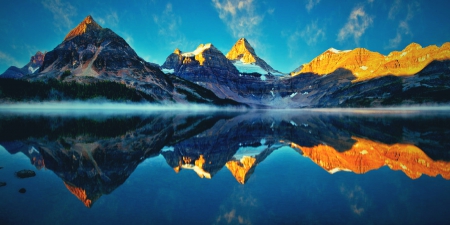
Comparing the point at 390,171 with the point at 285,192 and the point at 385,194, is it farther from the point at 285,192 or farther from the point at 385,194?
the point at 285,192

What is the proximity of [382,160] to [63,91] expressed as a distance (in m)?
187

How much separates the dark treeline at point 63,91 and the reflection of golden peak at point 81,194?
173920 millimetres

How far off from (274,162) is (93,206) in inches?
476

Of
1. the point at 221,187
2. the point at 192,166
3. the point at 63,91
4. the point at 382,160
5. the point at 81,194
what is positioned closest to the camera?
the point at 81,194

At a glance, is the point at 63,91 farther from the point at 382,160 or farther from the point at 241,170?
the point at 382,160

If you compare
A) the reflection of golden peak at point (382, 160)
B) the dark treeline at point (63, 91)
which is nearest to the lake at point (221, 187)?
the reflection of golden peak at point (382, 160)

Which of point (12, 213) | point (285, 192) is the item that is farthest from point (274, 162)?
point (12, 213)

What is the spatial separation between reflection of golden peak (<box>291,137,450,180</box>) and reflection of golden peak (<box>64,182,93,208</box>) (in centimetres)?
1364

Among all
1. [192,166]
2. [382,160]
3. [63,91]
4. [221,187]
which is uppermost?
[63,91]

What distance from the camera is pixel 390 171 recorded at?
45.2ft

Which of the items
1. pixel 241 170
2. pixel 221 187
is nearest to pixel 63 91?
pixel 241 170

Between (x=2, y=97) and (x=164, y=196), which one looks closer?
(x=164, y=196)

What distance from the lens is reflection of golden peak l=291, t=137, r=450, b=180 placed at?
13883 mm

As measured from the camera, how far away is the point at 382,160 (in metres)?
16.3
